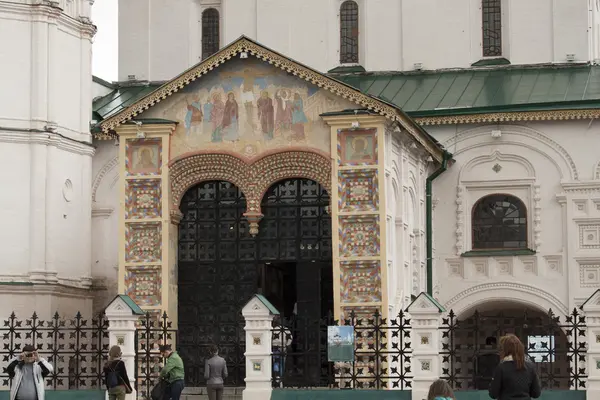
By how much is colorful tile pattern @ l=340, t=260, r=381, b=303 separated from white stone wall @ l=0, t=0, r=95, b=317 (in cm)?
696

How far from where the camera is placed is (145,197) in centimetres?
2848

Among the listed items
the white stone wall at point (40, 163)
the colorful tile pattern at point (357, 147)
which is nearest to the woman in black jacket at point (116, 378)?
the colorful tile pattern at point (357, 147)

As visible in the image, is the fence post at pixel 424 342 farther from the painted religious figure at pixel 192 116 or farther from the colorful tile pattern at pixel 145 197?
the painted religious figure at pixel 192 116

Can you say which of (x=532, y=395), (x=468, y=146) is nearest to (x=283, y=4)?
(x=468, y=146)

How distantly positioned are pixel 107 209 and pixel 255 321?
36.3 ft

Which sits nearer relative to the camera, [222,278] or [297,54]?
[222,278]

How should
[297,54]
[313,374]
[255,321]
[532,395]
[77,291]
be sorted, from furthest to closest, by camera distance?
1. [297,54]
2. [77,291]
3. [313,374]
4. [255,321]
5. [532,395]

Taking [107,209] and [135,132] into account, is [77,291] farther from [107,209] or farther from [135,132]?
[135,132]

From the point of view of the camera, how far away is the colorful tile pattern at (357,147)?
2756cm

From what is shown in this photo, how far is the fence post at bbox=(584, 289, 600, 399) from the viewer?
2245 centimetres

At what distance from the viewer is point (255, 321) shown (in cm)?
2367

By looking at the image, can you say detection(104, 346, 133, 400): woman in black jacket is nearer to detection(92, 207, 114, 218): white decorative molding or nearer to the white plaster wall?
the white plaster wall

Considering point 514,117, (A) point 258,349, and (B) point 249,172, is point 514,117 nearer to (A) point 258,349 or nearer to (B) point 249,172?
(B) point 249,172

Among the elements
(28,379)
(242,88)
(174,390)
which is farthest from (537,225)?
(28,379)
